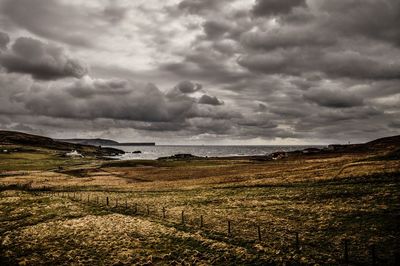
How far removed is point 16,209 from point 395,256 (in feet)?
159

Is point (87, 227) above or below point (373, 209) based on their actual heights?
below

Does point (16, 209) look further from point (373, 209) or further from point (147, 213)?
point (373, 209)

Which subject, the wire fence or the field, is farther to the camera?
the field

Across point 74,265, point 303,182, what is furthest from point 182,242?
point 303,182

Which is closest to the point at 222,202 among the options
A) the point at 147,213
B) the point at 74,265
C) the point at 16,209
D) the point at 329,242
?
the point at 147,213

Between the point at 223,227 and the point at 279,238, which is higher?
the point at 279,238

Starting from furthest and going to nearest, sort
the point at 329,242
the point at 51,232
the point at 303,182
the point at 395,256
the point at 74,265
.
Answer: the point at 303,182, the point at 51,232, the point at 329,242, the point at 74,265, the point at 395,256

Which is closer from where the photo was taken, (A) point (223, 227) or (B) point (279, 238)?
(B) point (279, 238)

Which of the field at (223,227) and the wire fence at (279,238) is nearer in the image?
the wire fence at (279,238)

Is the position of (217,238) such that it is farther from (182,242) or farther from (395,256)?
(395,256)

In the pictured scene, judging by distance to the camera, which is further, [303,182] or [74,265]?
[303,182]

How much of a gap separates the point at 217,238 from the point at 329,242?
31.9 ft

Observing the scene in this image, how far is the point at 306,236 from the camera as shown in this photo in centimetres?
2783

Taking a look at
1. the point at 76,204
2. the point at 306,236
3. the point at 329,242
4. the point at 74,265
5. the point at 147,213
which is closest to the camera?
the point at 74,265
